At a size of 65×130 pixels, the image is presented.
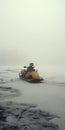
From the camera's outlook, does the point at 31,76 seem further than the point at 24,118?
Yes

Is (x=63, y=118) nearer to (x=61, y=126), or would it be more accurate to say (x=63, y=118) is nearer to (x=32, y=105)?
(x=61, y=126)

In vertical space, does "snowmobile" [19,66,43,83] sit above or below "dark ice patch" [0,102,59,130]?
above

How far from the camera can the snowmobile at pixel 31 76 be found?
4879 mm

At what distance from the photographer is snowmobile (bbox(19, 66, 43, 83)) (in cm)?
488

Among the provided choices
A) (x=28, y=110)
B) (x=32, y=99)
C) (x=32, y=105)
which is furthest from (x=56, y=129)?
(x=32, y=99)

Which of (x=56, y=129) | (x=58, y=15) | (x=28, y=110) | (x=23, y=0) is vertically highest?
(x=23, y=0)

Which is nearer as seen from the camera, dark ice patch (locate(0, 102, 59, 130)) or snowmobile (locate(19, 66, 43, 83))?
dark ice patch (locate(0, 102, 59, 130))

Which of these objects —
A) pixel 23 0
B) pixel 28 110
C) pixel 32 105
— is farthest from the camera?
pixel 23 0

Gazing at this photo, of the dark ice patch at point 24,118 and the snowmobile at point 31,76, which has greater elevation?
the snowmobile at point 31,76

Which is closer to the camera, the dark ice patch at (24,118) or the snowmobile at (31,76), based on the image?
the dark ice patch at (24,118)

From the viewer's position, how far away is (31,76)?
5047 millimetres

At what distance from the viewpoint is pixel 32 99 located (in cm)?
276

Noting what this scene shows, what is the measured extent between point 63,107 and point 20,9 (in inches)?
65.6

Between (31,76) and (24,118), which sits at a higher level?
(31,76)
